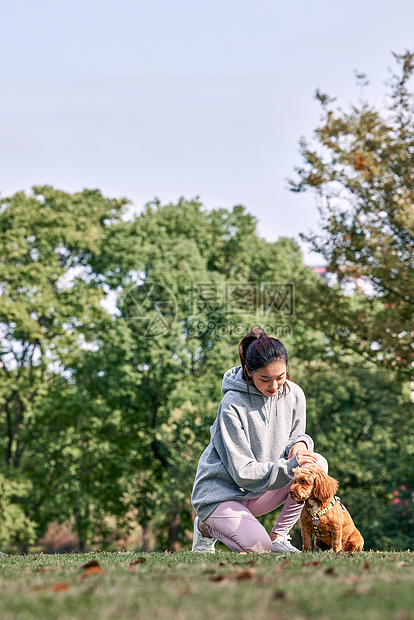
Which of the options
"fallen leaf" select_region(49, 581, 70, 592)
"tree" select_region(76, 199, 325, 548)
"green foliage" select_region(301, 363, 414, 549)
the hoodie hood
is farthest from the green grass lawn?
"tree" select_region(76, 199, 325, 548)

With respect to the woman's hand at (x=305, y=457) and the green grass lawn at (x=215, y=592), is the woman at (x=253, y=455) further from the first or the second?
the green grass lawn at (x=215, y=592)

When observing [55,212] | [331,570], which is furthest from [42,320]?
[331,570]

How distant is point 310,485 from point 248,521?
29.6 inches

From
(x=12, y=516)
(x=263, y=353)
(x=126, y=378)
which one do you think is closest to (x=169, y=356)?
(x=126, y=378)

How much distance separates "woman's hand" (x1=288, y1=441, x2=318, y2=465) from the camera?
5.52 meters

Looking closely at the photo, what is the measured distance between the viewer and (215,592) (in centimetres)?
305

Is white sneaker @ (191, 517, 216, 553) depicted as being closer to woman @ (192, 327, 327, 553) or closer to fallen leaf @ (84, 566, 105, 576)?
woman @ (192, 327, 327, 553)

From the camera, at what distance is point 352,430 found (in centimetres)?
2281

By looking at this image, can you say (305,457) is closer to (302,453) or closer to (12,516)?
(302,453)

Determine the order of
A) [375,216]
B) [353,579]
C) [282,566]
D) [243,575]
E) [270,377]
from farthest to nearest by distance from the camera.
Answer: [375,216], [270,377], [282,566], [243,575], [353,579]

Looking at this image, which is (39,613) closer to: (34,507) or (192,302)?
(192,302)

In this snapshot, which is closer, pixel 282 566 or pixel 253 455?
pixel 282 566

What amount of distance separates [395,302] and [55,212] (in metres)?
14.8

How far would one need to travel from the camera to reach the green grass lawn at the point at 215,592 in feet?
8.65
